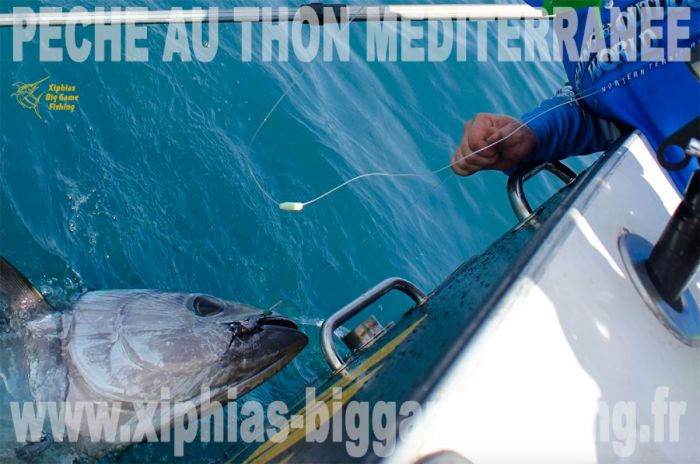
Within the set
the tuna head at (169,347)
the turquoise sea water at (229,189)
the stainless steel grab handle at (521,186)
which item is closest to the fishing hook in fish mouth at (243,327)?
the tuna head at (169,347)

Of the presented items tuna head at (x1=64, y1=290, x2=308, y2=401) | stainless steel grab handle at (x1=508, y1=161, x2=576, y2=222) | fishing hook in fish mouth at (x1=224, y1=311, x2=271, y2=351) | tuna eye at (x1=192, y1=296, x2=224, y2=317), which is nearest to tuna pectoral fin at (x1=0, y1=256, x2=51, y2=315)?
tuna head at (x1=64, y1=290, x2=308, y2=401)

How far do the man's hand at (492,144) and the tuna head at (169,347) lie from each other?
1289 mm

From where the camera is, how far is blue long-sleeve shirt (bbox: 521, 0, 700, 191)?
2.30 meters

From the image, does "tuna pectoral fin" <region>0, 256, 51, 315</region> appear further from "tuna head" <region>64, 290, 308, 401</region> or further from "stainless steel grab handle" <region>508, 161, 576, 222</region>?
"stainless steel grab handle" <region>508, 161, 576, 222</region>

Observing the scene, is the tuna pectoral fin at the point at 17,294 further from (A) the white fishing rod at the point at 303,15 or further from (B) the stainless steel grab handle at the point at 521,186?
(B) the stainless steel grab handle at the point at 521,186

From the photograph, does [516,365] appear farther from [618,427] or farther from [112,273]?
[112,273]

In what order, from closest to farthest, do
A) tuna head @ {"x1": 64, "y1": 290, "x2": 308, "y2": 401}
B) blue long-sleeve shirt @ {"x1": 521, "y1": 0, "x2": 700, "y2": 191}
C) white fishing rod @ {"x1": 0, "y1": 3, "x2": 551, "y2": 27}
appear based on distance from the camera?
blue long-sleeve shirt @ {"x1": 521, "y1": 0, "x2": 700, "y2": 191}, tuna head @ {"x1": 64, "y1": 290, "x2": 308, "y2": 401}, white fishing rod @ {"x1": 0, "y1": 3, "x2": 551, "y2": 27}

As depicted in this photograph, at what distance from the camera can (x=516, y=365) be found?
138cm

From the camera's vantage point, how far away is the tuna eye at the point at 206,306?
323 cm

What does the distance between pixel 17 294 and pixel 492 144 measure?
246 cm

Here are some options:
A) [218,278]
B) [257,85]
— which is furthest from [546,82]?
[218,278]

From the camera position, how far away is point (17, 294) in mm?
3086

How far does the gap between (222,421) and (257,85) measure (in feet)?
11.1

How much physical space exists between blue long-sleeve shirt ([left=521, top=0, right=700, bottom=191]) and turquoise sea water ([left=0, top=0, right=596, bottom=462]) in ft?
6.98
